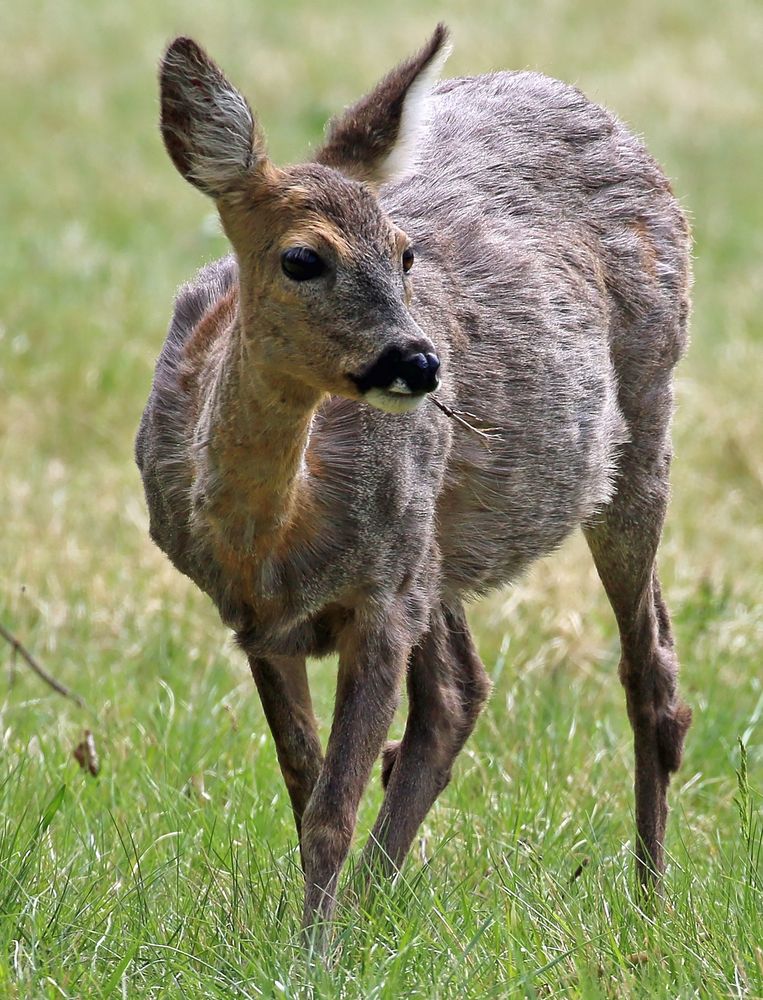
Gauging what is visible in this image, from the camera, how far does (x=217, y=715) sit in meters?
6.01

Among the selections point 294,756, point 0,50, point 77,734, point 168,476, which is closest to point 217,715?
point 77,734

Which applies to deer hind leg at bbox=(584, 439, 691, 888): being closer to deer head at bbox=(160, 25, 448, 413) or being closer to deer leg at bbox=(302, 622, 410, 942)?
deer leg at bbox=(302, 622, 410, 942)

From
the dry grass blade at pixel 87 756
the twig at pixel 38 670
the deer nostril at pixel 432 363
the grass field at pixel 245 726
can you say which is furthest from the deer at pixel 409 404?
the twig at pixel 38 670

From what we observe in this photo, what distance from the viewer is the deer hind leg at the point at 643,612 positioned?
5633 mm

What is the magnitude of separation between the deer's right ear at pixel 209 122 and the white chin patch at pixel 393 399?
705mm

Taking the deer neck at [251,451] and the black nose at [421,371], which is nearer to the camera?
the black nose at [421,371]

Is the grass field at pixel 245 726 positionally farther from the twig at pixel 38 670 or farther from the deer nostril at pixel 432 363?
the deer nostril at pixel 432 363

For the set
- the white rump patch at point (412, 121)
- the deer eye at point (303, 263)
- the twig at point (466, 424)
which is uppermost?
the white rump patch at point (412, 121)

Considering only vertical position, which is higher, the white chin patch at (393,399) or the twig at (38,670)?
the white chin patch at (393,399)

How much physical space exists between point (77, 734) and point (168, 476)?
1578mm

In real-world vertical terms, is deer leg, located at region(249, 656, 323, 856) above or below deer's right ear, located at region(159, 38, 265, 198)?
below

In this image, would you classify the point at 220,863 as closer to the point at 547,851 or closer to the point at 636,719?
the point at 547,851

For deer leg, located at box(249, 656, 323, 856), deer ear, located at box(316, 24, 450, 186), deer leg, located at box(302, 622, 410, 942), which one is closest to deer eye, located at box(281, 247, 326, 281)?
deer ear, located at box(316, 24, 450, 186)

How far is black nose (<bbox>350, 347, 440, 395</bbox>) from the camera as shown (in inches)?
148
